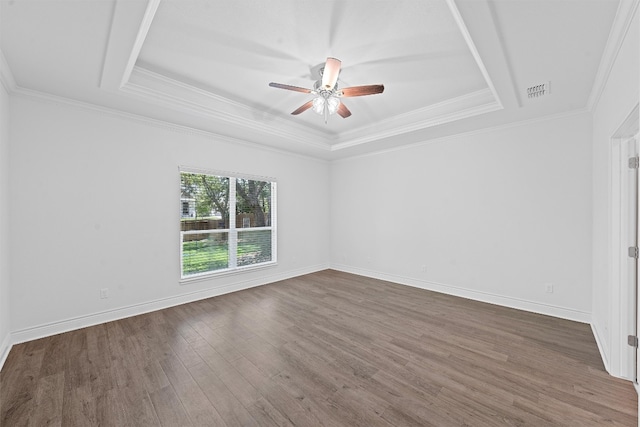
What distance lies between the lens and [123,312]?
3375 mm

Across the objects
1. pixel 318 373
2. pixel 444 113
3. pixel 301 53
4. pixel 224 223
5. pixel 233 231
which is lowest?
pixel 318 373

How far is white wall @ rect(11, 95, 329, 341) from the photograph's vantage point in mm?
2809

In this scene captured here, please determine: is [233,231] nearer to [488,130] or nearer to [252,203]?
[252,203]

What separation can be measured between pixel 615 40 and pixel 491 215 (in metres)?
2.47

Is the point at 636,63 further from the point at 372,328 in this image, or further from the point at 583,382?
the point at 372,328

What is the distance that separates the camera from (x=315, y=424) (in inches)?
66.1

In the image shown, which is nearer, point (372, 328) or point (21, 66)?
point (21, 66)

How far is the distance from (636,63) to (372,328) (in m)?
3.05

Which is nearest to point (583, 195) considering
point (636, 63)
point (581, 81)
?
point (581, 81)

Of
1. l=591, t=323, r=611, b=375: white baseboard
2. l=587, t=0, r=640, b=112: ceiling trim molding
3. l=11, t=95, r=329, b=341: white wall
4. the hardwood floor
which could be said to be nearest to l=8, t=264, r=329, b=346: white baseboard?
l=11, t=95, r=329, b=341: white wall

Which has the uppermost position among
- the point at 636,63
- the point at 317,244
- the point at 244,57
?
the point at 244,57

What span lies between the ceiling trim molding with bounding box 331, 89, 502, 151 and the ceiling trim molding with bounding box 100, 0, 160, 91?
3.43 meters

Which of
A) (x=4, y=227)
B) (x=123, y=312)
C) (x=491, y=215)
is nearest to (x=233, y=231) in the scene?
(x=123, y=312)

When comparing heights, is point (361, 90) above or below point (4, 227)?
above
